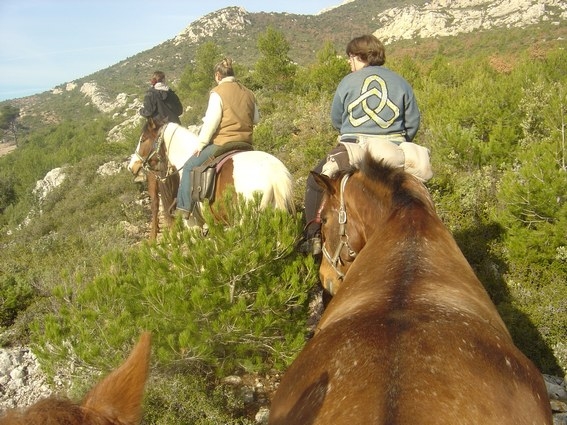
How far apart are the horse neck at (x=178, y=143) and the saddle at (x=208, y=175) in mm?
941

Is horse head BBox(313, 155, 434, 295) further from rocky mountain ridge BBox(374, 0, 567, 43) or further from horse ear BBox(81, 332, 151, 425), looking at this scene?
rocky mountain ridge BBox(374, 0, 567, 43)

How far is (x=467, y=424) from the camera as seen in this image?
1.24 metres

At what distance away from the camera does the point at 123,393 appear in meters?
1.13

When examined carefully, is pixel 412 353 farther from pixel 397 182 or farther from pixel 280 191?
pixel 280 191

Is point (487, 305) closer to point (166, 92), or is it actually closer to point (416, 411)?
point (416, 411)

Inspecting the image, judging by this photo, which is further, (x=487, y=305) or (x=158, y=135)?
(x=158, y=135)

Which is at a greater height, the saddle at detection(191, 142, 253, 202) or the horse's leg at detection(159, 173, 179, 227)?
the saddle at detection(191, 142, 253, 202)

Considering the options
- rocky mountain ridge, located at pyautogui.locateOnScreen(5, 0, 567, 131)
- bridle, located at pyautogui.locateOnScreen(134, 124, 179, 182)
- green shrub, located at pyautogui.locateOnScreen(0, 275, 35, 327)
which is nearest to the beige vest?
bridle, located at pyautogui.locateOnScreen(134, 124, 179, 182)

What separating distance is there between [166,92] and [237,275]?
247 inches

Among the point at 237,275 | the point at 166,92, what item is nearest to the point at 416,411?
the point at 237,275

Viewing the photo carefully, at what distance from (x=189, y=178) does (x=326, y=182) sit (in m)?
2.47

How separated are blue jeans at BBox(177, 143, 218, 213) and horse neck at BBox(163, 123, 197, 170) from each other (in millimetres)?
709

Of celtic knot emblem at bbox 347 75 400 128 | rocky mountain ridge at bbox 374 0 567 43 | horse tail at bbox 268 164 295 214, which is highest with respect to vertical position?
rocky mountain ridge at bbox 374 0 567 43

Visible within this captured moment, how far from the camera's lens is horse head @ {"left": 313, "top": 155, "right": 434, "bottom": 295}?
278 centimetres
